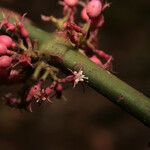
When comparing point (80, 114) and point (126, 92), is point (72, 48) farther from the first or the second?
point (80, 114)

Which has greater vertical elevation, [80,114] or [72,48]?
[80,114]

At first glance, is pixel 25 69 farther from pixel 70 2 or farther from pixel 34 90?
pixel 70 2

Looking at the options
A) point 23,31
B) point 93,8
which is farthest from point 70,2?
point 23,31

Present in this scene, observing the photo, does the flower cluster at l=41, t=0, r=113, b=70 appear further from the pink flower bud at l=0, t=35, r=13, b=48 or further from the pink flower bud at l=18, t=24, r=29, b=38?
the pink flower bud at l=0, t=35, r=13, b=48

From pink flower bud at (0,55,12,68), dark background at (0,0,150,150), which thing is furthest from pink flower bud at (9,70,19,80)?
dark background at (0,0,150,150)

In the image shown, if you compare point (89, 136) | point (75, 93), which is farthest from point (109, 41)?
point (89, 136)

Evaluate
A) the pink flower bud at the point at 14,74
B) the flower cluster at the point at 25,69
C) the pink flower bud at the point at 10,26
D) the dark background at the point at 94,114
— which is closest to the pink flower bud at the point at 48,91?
the flower cluster at the point at 25,69

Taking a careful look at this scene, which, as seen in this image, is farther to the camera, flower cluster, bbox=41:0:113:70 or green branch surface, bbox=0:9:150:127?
flower cluster, bbox=41:0:113:70

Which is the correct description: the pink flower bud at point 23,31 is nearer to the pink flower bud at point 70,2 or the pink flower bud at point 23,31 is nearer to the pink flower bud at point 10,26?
the pink flower bud at point 10,26

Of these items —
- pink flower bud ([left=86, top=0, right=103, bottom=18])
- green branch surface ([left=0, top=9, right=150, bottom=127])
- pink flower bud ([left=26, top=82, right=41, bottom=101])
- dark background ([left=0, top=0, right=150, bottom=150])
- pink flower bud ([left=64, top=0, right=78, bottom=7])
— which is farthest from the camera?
dark background ([left=0, top=0, right=150, bottom=150])
